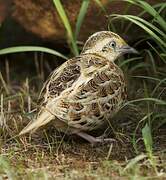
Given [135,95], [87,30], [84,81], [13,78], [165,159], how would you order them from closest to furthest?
[165,159]
[84,81]
[135,95]
[87,30]
[13,78]

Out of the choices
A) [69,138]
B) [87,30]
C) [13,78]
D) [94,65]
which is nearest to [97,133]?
[69,138]

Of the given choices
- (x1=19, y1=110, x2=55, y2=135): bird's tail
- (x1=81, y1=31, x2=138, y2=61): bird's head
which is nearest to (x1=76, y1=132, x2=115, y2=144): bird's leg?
(x1=19, y1=110, x2=55, y2=135): bird's tail

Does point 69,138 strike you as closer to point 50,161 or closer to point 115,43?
point 50,161

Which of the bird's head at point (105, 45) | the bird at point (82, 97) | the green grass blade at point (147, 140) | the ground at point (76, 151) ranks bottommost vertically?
the ground at point (76, 151)

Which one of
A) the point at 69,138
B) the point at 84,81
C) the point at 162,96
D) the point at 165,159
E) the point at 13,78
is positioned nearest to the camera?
the point at 165,159

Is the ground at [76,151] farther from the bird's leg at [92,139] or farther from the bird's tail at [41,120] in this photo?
the bird's tail at [41,120]

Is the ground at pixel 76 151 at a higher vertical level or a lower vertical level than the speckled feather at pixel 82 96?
lower

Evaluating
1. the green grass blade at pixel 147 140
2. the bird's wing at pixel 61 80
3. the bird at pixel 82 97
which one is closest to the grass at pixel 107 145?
the green grass blade at pixel 147 140
